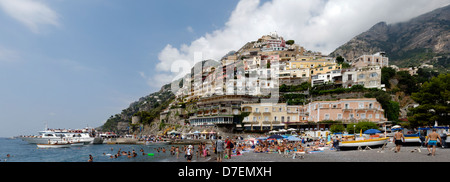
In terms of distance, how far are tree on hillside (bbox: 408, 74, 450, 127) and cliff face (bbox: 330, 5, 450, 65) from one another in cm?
10447

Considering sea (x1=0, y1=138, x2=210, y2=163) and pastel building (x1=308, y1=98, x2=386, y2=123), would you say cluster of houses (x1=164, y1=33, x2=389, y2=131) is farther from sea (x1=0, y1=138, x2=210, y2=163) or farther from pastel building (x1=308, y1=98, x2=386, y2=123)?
sea (x1=0, y1=138, x2=210, y2=163)

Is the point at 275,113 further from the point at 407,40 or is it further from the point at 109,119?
the point at 407,40

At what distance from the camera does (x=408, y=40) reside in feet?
520

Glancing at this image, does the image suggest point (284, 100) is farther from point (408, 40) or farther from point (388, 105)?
point (408, 40)

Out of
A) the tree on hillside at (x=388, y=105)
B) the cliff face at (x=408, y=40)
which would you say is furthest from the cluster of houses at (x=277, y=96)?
the cliff face at (x=408, y=40)

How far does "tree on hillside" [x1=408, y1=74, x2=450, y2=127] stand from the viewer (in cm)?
2595

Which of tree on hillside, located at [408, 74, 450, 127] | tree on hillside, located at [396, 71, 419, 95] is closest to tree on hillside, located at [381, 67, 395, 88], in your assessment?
tree on hillside, located at [396, 71, 419, 95]

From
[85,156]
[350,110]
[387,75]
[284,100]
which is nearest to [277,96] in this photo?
[284,100]

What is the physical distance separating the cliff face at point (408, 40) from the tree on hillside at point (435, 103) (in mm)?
104471

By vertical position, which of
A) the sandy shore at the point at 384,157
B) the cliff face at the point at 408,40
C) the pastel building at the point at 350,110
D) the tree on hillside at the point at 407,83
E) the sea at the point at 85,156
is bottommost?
the sea at the point at 85,156

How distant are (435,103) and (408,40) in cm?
15909

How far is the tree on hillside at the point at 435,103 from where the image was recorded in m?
26.0

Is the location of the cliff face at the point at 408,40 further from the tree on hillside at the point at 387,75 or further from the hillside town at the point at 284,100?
the hillside town at the point at 284,100
